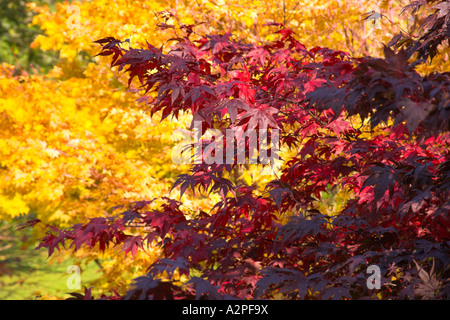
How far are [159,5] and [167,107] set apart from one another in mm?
3799

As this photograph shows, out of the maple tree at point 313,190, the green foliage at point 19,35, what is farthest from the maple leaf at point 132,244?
the green foliage at point 19,35

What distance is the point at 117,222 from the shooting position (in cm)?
291

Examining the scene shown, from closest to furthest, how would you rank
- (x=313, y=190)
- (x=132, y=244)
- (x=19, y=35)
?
(x=132, y=244)
(x=313, y=190)
(x=19, y=35)

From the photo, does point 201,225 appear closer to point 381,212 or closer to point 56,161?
point 381,212

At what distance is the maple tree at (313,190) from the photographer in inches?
70.9

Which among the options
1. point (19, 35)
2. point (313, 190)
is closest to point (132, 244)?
point (313, 190)

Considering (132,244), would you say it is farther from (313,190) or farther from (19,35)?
(19,35)

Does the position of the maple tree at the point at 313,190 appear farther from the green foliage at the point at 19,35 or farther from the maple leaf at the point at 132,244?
the green foliage at the point at 19,35

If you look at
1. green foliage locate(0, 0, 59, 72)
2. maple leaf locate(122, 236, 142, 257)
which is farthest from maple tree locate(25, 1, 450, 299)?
green foliage locate(0, 0, 59, 72)

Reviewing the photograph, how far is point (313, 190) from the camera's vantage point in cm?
313

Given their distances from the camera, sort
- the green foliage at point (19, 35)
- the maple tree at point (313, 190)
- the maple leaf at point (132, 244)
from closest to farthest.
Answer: the maple tree at point (313, 190) → the maple leaf at point (132, 244) → the green foliage at point (19, 35)
